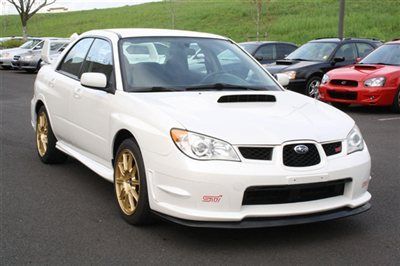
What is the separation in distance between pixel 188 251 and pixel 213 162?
67 cm

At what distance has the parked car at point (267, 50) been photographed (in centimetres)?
1689

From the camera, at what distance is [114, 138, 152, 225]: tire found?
4.36 metres

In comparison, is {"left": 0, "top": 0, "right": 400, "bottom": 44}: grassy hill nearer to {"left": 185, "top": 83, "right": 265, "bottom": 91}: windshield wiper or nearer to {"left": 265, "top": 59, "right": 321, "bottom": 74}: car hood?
{"left": 265, "top": 59, "right": 321, "bottom": 74}: car hood

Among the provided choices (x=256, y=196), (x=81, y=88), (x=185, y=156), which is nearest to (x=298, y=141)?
(x=256, y=196)

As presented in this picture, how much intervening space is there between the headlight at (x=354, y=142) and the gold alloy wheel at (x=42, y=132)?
367 centimetres

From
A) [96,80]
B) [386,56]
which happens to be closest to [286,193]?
[96,80]

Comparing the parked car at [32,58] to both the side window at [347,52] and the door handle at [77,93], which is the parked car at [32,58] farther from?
the door handle at [77,93]

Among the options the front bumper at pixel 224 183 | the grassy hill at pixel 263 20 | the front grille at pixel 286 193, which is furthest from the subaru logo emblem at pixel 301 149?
the grassy hill at pixel 263 20

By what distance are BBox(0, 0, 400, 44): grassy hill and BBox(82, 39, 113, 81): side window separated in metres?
32.0

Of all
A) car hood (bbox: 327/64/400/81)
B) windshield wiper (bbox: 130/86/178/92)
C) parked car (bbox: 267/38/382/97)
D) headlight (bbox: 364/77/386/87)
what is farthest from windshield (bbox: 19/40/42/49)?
windshield wiper (bbox: 130/86/178/92)

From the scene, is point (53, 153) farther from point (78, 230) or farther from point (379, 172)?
point (379, 172)

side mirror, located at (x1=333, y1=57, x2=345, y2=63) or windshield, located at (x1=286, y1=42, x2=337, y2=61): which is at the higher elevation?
windshield, located at (x1=286, y1=42, x2=337, y2=61)

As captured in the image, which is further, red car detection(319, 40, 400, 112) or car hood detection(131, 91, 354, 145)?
red car detection(319, 40, 400, 112)

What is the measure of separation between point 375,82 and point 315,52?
11.1 feet
